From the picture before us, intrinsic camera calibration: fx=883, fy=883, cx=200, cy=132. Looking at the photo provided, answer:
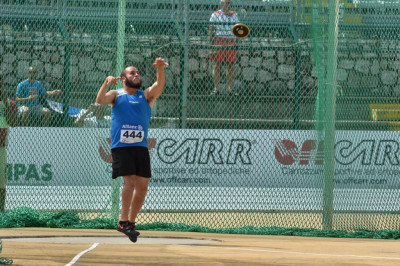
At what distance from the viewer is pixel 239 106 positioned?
42.9 ft

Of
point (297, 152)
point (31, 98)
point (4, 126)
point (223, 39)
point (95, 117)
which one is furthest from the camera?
point (297, 152)

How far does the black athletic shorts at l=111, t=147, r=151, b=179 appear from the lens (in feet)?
29.0

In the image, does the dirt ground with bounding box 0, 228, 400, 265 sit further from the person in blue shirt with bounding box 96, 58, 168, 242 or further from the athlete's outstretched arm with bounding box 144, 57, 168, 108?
the athlete's outstretched arm with bounding box 144, 57, 168, 108

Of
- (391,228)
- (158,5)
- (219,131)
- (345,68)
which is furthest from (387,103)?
(158,5)

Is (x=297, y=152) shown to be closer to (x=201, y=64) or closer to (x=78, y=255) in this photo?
(x=201, y=64)

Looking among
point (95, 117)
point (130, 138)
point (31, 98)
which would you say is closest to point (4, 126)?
point (31, 98)

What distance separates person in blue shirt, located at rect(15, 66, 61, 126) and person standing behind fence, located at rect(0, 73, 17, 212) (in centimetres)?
36

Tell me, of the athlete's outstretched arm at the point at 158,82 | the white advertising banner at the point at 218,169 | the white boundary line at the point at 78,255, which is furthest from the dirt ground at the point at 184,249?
the athlete's outstretched arm at the point at 158,82

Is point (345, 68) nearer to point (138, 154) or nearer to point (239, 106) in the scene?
point (239, 106)

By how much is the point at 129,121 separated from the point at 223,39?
13.4 ft

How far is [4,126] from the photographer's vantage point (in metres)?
11.8

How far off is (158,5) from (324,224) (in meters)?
3.92

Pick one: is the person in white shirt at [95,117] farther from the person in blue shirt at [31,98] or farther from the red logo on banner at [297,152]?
the red logo on banner at [297,152]

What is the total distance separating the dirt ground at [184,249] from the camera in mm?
7844
